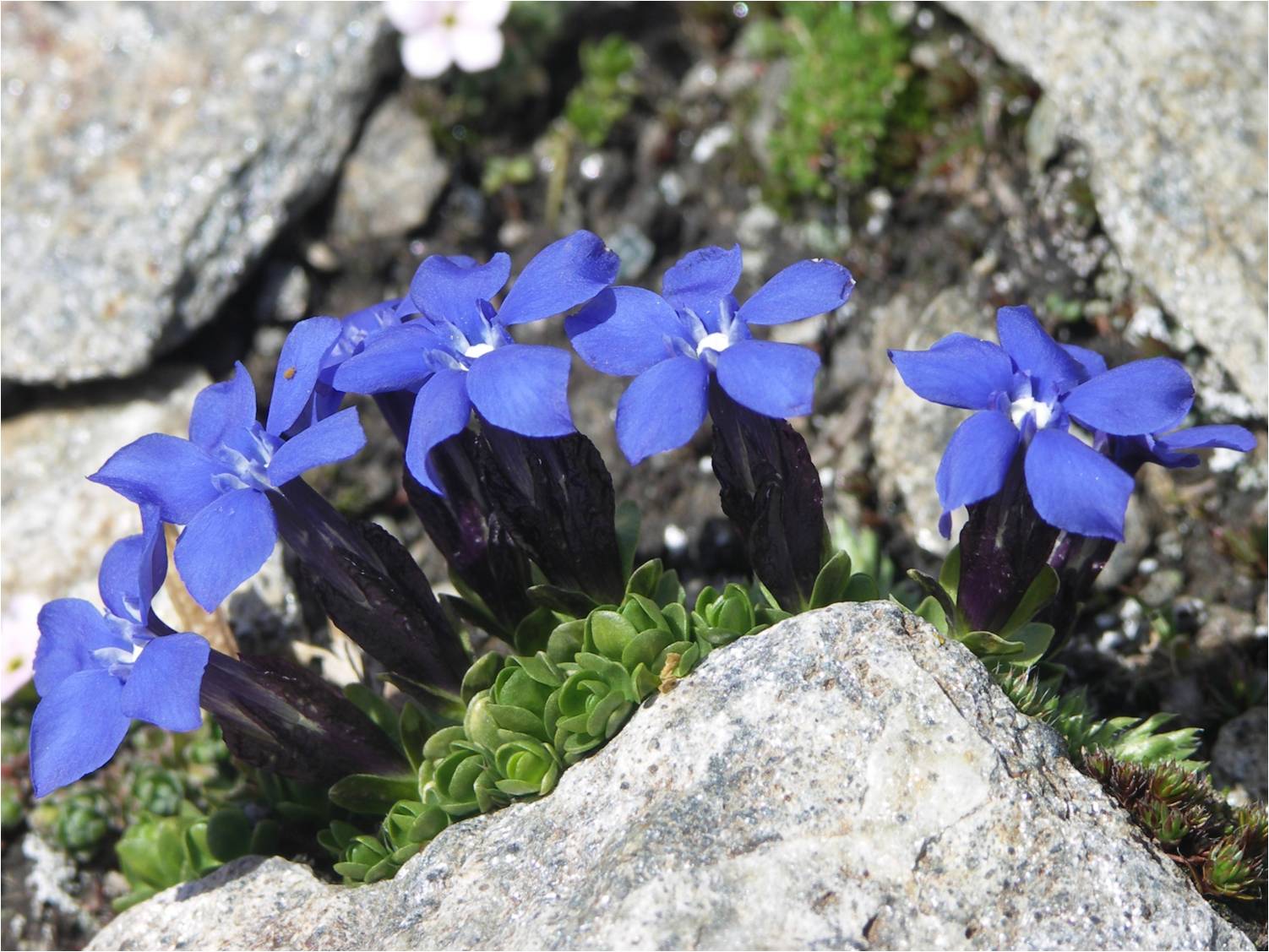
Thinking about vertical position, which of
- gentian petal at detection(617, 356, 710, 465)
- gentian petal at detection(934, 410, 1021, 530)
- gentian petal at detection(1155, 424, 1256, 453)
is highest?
gentian petal at detection(617, 356, 710, 465)

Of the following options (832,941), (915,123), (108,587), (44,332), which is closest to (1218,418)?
(915,123)

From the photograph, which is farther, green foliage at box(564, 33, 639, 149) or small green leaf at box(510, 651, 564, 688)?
green foliage at box(564, 33, 639, 149)

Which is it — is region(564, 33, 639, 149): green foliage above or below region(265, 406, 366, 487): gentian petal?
below

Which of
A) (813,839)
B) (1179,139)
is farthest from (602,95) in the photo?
(813,839)

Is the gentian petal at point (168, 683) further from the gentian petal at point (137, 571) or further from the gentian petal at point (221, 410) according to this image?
the gentian petal at point (221, 410)

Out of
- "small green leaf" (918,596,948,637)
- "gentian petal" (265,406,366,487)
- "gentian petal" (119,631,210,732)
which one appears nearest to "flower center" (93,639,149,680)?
"gentian petal" (119,631,210,732)

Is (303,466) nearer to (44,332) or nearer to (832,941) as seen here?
(832,941)

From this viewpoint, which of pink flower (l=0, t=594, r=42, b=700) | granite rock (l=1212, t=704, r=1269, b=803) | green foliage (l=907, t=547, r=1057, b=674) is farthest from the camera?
pink flower (l=0, t=594, r=42, b=700)

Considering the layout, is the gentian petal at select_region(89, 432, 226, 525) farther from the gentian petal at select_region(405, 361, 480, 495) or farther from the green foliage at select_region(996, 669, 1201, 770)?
the green foliage at select_region(996, 669, 1201, 770)
